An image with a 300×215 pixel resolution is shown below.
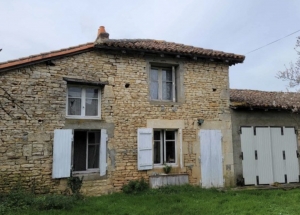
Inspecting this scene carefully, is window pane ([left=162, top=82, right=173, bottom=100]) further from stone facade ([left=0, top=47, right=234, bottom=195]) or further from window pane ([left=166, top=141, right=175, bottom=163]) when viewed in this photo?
window pane ([left=166, top=141, right=175, bottom=163])

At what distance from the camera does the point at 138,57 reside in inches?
360

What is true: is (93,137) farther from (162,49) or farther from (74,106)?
(162,49)

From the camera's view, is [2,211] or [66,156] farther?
[66,156]

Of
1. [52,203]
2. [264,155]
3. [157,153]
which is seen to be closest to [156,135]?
[157,153]

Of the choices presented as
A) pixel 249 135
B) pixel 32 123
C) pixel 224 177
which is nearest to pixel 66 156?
pixel 32 123

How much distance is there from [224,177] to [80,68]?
6.39 m

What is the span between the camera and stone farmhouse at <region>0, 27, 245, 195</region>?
7.44m

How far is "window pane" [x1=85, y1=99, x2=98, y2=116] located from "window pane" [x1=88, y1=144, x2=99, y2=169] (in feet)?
3.53

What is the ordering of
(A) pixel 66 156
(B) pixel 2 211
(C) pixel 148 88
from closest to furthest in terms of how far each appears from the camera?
(B) pixel 2 211, (A) pixel 66 156, (C) pixel 148 88

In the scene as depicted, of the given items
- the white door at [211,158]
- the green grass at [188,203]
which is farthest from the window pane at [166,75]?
the green grass at [188,203]

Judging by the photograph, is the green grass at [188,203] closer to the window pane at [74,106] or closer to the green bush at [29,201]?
the green bush at [29,201]

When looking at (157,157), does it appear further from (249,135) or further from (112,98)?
(249,135)

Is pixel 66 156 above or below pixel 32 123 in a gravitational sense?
below

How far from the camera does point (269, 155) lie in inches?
399
